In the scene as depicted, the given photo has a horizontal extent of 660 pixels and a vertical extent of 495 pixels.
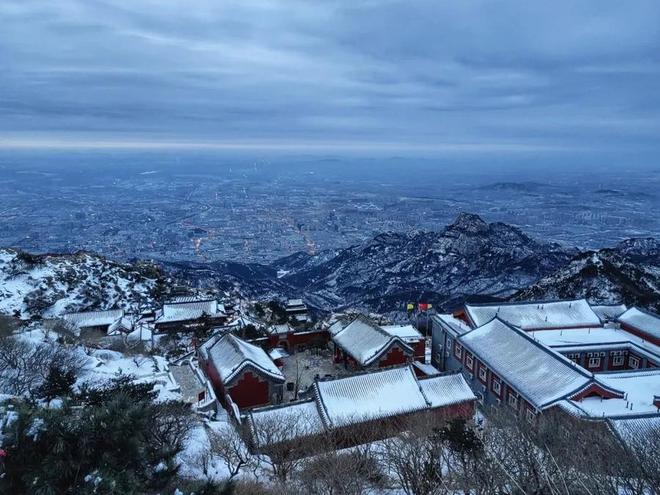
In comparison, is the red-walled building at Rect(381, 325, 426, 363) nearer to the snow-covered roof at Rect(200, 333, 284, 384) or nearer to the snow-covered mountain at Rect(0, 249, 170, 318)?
the snow-covered roof at Rect(200, 333, 284, 384)

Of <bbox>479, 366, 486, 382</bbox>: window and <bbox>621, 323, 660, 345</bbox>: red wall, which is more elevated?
<bbox>621, 323, 660, 345</bbox>: red wall

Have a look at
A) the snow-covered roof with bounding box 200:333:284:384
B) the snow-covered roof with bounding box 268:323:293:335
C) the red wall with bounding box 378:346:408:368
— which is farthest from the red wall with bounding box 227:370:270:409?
the snow-covered roof with bounding box 268:323:293:335

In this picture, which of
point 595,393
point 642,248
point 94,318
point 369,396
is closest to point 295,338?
point 369,396

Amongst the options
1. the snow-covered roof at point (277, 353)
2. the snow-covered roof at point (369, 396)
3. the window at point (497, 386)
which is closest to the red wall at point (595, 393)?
the window at point (497, 386)

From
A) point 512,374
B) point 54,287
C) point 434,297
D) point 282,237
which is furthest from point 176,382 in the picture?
point 282,237

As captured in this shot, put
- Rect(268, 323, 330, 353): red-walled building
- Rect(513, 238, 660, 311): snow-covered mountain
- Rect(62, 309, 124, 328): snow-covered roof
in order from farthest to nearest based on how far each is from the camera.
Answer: Rect(513, 238, 660, 311): snow-covered mountain, Rect(62, 309, 124, 328): snow-covered roof, Rect(268, 323, 330, 353): red-walled building

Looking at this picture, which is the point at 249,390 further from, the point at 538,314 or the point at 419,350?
the point at 538,314
